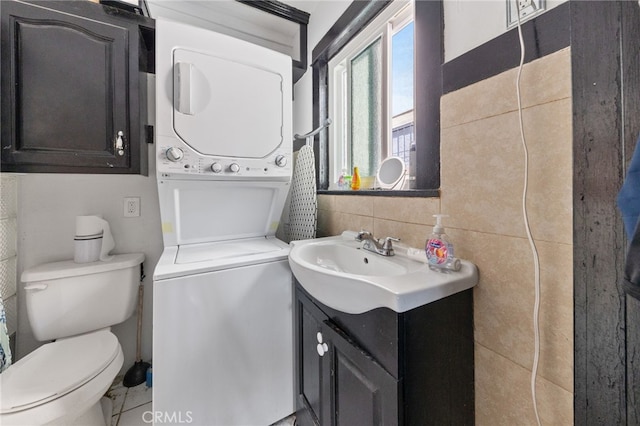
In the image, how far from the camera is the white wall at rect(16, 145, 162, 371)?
144 cm

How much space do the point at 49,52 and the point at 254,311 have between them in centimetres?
158

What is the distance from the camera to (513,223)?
0.74 m

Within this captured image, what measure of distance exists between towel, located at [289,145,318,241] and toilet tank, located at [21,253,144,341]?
1072 mm

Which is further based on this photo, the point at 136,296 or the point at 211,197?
the point at 136,296

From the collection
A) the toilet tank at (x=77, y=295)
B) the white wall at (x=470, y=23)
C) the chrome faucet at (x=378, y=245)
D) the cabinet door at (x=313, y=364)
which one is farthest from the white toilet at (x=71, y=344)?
the white wall at (x=470, y=23)

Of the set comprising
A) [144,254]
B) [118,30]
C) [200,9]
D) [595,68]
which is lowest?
[144,254]

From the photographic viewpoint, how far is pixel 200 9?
1767 mm

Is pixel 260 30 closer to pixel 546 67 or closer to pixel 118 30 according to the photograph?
pixel 118 30

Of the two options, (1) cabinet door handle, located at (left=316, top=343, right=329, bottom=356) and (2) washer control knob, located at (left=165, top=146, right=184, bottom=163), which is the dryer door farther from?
(1) cabinet door handle, located at (left=316, top=343, right=329, bottom=356)

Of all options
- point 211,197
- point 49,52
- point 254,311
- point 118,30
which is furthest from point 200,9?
point 254,311

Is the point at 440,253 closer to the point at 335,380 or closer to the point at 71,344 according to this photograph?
the point at 335,380

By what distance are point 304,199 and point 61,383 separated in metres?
1.49

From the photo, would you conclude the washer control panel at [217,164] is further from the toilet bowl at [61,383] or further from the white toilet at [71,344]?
the toilet bowl at [61,383]

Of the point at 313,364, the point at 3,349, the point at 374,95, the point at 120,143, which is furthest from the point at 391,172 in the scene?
the point at 3,349
